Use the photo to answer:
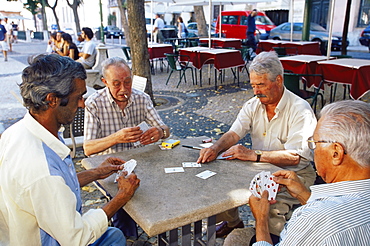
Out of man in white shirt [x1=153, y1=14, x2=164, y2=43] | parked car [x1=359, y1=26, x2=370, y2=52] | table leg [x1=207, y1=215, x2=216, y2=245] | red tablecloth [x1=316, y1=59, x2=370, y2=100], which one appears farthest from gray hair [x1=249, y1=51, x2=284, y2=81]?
parked car [x1=359, y1=26, x2=370, y2=52]

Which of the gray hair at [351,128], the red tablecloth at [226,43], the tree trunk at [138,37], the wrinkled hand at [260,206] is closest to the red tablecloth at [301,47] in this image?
the red tablecloth at [226,43]

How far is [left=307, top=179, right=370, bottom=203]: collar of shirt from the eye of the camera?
1174 mm

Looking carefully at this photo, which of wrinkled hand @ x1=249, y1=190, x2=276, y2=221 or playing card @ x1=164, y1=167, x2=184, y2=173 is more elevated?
playing card @ x1=164, y1=167, x2=184, y2=173

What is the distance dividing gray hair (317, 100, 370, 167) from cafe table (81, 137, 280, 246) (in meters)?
0.74

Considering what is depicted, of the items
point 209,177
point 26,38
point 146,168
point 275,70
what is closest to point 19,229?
point 146,168

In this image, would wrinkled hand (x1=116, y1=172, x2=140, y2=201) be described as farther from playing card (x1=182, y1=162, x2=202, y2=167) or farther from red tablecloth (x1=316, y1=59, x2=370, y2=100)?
red tablecloth (x1=316, y1=59, x2=370, y2=100)

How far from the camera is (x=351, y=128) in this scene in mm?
1198

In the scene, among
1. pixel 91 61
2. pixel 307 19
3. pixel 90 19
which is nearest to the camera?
pixel 91 61

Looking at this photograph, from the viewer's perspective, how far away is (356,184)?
3.88ft

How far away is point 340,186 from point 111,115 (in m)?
2.16

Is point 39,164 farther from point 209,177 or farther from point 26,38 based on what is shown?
point 26,38

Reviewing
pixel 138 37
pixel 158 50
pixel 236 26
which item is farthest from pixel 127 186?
pixel 236 26

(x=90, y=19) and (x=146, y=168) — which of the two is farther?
(x=90, y=19)

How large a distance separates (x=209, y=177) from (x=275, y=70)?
109 centimetres
